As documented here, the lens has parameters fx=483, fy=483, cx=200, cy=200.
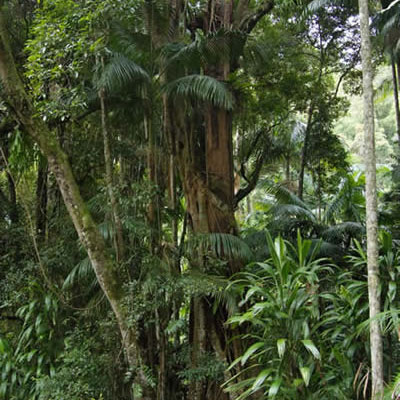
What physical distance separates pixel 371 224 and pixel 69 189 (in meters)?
2.61

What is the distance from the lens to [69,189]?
4.39m

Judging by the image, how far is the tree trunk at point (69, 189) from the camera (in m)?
4.39

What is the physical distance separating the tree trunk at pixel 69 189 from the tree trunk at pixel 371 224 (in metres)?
2.17

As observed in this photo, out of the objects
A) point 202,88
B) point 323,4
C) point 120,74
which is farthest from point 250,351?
point 323,4

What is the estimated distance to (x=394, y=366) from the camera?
4.23 metres

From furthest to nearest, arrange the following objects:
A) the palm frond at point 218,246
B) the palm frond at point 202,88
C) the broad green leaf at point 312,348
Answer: the palm frond at point 218,246
the palm frond at point 202,88
the broad green leaf at point 312,348

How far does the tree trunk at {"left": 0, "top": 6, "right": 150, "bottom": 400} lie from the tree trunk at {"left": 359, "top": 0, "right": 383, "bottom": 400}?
7.12ft

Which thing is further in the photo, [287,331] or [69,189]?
[69,189]

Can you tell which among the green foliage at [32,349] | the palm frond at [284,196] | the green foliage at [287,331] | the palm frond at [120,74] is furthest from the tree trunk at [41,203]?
the palm frond at [284,196]

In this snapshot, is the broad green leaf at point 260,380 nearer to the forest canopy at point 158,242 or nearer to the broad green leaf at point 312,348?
the forest canopy at point 158,242

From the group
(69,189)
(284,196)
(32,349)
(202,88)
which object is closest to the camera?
(69,189)

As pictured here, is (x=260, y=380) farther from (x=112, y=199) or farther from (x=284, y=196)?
(x=284, y=196)

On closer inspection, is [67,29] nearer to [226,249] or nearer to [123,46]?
[123,46]

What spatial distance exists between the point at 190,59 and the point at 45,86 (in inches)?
64.7
